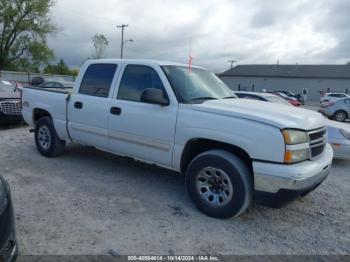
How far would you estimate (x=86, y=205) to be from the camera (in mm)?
Answer: 3980

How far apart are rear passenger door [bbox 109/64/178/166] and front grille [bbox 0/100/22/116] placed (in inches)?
225

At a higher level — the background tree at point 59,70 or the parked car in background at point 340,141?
the background tree at point 59,70

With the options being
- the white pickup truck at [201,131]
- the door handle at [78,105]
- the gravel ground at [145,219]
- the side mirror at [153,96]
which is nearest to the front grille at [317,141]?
the white pickup truck at [201,131]

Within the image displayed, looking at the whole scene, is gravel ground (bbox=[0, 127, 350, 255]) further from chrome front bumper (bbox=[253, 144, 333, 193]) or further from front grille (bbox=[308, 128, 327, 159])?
front grille (bbox=[308, 128, 327, 159])

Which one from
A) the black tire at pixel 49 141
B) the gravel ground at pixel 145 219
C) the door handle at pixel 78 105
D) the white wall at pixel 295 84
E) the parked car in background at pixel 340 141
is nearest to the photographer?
the gravel ground at pixel 145 219

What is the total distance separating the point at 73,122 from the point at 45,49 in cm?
3867

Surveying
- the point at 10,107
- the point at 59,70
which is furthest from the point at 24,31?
the point at 10,107

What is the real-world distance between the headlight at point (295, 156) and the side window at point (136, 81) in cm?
188

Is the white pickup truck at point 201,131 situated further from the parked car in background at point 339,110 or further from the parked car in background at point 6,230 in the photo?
the parked car in background at point 339,110

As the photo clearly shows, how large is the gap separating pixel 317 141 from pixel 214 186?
1.33m

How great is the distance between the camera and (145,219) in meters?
3.70

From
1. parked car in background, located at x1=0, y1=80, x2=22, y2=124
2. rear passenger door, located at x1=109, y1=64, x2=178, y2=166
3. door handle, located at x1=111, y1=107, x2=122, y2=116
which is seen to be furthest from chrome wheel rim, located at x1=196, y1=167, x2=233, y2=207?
parked car in background, located at x1=0, y1=80, x2=22, y2=124

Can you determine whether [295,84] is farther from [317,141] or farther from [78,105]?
[317,141]

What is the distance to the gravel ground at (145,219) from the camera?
3164 mm
